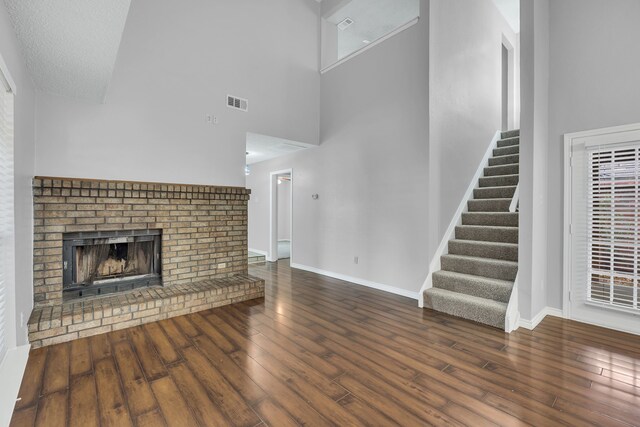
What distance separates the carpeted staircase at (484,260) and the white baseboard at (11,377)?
384 centimetres

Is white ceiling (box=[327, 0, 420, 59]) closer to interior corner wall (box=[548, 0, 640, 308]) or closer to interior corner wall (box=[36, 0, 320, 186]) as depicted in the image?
interior corner wall (box=[36, 0, 320, 186])

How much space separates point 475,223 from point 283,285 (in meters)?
3.06

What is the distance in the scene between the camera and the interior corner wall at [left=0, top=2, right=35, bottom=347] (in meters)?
2.37

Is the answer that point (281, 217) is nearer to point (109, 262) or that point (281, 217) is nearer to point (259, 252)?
point (259, 252)

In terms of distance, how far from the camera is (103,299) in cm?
350

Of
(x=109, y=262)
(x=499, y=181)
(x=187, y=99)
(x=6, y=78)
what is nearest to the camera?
(x=6, y=78)

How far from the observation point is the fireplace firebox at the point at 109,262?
3477 millimetres

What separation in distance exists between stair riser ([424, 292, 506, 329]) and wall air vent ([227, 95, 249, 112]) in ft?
12.2

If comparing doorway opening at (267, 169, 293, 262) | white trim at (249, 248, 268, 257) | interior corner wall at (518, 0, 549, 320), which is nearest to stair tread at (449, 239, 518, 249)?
interior corner wall at (518, 0, 549, 320)

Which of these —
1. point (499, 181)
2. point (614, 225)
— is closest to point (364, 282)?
point (499, 181)

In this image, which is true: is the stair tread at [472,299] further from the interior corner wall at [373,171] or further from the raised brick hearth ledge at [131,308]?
the raised brick hearth ledge at [131,308]

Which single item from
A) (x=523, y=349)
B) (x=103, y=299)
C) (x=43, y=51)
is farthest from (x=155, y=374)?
(x=523, y=349)

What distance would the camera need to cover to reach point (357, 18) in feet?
19.9

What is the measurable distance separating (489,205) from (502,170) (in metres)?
0.85
